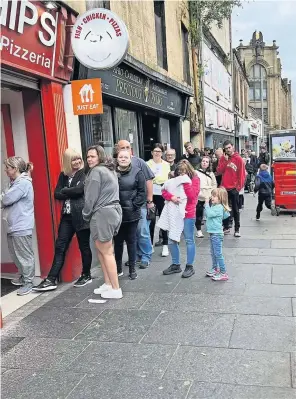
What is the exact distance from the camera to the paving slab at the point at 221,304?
458 cm

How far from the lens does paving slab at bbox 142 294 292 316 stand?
4578 mm

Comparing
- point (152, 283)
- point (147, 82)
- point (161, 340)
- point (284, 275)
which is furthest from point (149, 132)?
point (161, 340)

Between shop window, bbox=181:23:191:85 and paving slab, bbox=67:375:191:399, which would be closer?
paving slab, bbox=67:375:191:399

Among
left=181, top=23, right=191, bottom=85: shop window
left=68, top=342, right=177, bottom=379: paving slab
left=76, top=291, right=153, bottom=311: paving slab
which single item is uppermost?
left=181, top=23, right=191, bottom=85: shop window

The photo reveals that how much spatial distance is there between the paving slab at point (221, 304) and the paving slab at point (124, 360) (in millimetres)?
967

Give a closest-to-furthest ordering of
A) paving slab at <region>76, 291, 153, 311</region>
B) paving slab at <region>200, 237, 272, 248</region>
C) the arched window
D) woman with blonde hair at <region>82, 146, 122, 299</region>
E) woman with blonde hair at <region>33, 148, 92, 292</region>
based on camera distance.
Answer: paving slab at <region>76, 291, 153, 311</region>
woman with blonde hair at <region>82, 146, 122, 299</region>
woman with blonde hair at <region>33, 148, 92, 292</region>
paving slab at <region>200, 237, 272, 248</region>
the arched window

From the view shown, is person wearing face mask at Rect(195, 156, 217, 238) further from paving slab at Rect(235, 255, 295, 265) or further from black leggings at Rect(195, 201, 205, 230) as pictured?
paving slab at Rect(235, 255, 295, 265)

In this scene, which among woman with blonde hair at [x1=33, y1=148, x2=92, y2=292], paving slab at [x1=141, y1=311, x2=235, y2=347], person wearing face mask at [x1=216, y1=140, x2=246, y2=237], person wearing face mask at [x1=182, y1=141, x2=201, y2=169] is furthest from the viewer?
person wearing face mask at [x1=182, y1=141, x2=201, y2=169]

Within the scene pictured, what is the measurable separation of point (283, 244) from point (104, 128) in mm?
3819

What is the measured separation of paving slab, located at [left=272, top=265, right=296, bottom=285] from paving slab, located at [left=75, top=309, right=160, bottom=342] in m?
1.80

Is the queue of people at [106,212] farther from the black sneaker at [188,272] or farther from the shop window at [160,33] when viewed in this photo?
the shop window at [160,33]

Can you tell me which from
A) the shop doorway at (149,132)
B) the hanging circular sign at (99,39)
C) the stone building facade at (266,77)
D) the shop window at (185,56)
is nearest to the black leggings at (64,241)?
the hanging circular sign at (99,39)

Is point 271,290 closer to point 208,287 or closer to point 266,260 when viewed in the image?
point 208,287

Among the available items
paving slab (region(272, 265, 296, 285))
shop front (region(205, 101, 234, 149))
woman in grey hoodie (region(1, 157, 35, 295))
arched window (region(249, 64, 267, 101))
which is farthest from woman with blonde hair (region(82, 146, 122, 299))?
arched window (region(249, 64, 267, 101))
